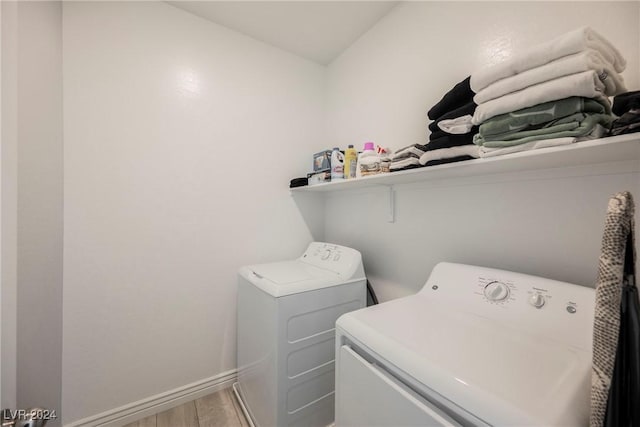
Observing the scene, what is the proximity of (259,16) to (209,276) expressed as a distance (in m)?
1.83

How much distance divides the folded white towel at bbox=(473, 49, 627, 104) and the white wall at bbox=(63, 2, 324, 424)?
5.07 feet

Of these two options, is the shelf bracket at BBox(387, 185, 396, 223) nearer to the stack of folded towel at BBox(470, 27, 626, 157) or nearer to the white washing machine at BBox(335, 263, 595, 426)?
the white washing machine at BBox(335, 263, 595, 426)

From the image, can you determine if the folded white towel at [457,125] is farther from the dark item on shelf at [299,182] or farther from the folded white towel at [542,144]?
the dark item on shelf at [299,182]

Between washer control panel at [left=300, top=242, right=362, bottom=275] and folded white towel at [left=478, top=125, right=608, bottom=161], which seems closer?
folded white towel at [left=478, top=125, right=608, bottom=161]

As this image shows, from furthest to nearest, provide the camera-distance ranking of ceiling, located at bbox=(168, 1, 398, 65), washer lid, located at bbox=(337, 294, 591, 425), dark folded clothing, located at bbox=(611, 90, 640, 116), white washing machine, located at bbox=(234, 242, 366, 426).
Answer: ceiling, located at bbox=(168, 1, 398, 65), white washing machine, located at bbox=(234, 242, 366, 426), dark folded clothing, located at bbox=(611, 90, 640, 116), washer lid, located at bbox=(337, 294, 591, 425)

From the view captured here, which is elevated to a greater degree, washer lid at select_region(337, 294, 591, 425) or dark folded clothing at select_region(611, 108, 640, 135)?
dark folded clothing at select_region(611, 108, 640, 135)

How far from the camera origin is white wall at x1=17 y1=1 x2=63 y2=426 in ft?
3.27

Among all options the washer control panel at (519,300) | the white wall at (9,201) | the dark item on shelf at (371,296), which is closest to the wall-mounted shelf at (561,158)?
the washer control panel at (519,300)

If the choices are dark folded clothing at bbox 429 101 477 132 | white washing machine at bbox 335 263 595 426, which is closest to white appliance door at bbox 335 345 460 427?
white washing machine at bbox 335 263 595 426

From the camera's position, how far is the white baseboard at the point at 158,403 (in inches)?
55.8

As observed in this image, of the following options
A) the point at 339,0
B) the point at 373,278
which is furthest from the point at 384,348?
the point at 339,0

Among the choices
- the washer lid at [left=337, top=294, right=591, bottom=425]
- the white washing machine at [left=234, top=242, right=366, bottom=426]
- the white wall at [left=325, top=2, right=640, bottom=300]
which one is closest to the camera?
the washer lid at [left=337, top=294, right=591, bottom=425]

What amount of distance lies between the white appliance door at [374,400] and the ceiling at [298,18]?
1974 mm

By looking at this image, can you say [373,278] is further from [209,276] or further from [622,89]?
[622,89]
